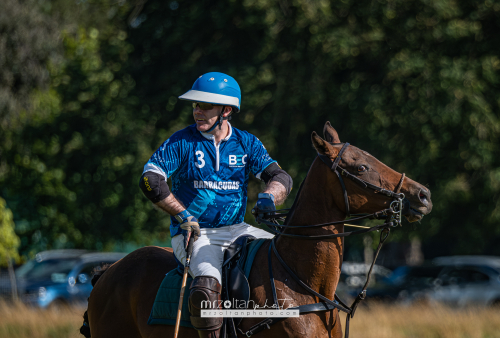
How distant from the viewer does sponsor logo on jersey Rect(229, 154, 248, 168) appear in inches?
175

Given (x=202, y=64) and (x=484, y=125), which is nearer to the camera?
(x=484, y=125)

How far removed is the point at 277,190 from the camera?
14.4 feet

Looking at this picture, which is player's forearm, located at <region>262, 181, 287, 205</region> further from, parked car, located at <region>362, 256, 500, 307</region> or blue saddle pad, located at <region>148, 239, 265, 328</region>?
parked car, located at <region>362, 256, 500, 307</region>

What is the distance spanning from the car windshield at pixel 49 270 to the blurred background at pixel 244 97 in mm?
244

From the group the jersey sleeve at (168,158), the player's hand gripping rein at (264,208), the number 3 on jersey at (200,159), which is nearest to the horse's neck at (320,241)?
the player's hand gripping rein at (264,208)

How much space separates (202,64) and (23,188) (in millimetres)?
8490

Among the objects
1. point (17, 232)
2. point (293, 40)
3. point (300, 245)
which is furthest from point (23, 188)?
point (300, 245)

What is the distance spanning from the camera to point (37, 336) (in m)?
9.59

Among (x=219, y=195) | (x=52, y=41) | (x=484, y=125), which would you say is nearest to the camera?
(x=219, y=195)

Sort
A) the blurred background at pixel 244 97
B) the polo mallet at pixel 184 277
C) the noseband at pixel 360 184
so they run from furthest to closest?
the blurred background at pixel 244 97 < the polo mallet at pixel 184 277 < the noseband at pixel 360 184

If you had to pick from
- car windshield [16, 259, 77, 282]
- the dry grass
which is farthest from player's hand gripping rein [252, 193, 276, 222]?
car windshield [16, 259, 77, 282]

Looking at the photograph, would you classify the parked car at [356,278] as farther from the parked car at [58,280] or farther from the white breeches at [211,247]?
the white breeches at [211,247]

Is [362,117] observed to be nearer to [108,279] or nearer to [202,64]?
Result: [202,64]

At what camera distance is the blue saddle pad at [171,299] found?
4191 millimetres
